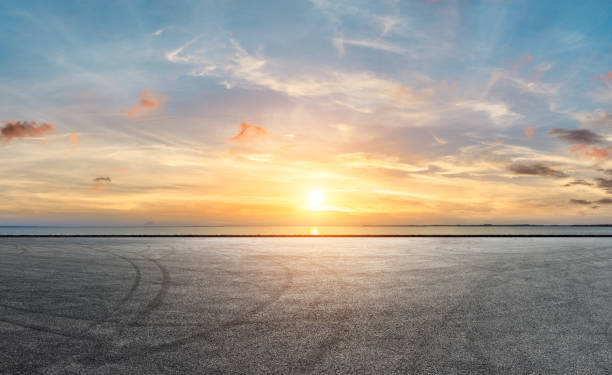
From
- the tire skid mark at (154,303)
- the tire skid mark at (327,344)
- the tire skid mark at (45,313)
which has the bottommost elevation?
the tire skid mark at (327,344)

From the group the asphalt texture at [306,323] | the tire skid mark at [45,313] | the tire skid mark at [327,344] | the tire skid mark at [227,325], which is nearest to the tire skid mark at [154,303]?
the asphalt texture at [306,323]

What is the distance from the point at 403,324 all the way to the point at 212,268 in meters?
10.3

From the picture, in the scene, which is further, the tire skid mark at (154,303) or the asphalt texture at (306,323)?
the tire skid mark at (154,303)

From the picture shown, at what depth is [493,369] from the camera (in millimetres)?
5590

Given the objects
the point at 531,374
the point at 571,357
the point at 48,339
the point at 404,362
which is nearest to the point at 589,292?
the point at 571,357

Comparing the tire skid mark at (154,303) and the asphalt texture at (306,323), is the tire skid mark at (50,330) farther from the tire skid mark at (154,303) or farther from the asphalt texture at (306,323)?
the tire skid mark at (154,303)

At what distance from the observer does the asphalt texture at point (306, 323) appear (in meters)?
5.82

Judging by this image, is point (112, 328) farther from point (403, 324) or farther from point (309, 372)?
point (403, 324)

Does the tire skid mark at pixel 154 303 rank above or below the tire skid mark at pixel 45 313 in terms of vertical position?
above

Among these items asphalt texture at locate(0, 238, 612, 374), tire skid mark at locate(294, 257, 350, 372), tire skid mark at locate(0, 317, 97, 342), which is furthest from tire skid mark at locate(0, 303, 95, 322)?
tire skid mark at locate(294, 257, 350, 372)

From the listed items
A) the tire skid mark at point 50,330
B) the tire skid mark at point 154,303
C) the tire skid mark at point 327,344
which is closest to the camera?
the tire skid mark at point 327,344

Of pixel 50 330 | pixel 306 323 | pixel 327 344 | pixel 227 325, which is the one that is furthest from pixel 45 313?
pixel 327 344

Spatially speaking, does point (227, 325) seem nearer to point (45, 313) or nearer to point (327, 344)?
point (327, 344)

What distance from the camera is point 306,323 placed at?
7.89 m
